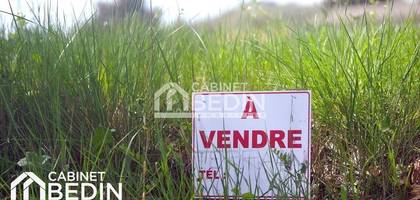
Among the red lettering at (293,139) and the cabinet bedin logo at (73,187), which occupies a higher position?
the red lettering at (293,139)

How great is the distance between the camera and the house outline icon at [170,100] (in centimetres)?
158

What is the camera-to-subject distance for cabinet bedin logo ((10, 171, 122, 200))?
138cm

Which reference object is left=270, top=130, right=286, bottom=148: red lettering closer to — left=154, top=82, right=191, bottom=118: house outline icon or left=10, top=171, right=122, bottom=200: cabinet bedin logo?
left=154, top=82, right=191, bottom=118: house outline icon

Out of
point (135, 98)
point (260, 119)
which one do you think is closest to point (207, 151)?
point (260, 119)

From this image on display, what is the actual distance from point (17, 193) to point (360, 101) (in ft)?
3.09

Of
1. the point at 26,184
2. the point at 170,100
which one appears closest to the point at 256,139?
the point at 170,100

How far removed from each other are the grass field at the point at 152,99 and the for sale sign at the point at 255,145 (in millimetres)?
74

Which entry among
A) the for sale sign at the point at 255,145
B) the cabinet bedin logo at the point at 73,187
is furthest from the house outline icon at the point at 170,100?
the cabinet bedin logo at the point at 73,187

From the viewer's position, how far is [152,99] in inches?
63.4

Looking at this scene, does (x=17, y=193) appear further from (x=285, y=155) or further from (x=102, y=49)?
(x=285, y=155)

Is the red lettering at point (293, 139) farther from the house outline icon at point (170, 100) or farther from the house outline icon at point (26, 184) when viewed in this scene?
the house outline icon at point (26, 184)

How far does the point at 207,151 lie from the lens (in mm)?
1432

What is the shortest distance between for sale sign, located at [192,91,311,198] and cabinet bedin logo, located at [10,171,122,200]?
0.73ft

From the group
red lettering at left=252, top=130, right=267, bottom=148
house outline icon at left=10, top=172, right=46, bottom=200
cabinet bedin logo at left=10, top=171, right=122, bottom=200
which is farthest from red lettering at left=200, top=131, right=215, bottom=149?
house outline icon at left=10, top=172, right=46, bottom=200
